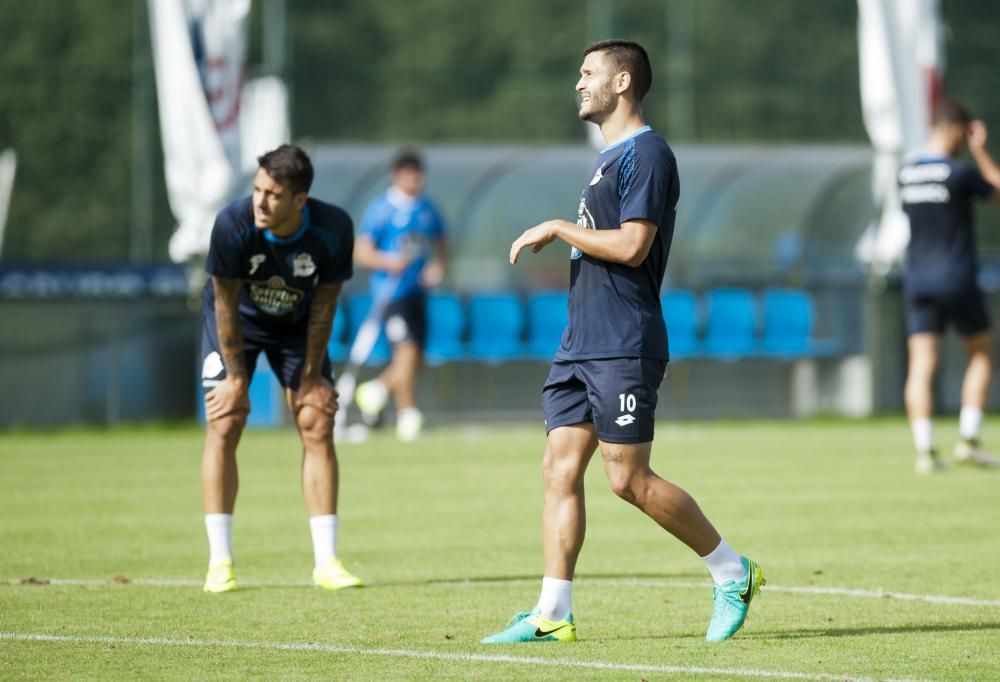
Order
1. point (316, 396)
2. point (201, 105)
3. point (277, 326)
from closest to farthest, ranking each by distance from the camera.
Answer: point (316, 396) → point (277, 326) → point (201, 105)

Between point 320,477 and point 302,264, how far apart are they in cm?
97

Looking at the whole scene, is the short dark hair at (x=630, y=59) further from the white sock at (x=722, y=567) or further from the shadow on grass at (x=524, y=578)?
the shadow on grass at (x=524, y=578)

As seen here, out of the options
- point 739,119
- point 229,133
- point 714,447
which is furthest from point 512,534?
point 739,119

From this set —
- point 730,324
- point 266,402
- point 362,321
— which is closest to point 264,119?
point 362,321

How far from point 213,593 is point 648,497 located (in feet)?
7.59

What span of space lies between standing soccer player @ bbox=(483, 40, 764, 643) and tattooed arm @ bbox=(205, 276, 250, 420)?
199cm

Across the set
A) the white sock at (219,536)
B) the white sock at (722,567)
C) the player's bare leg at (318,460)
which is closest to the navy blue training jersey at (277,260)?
the player's bare leg at (318,460)

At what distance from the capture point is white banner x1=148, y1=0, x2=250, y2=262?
1970cm

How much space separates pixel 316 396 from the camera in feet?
28.8

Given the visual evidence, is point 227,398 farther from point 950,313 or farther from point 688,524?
point 950,313

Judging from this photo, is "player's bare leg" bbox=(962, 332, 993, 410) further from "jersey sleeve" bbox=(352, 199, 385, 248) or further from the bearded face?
the bearded face

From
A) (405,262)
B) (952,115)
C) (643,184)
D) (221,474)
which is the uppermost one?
(952,115)

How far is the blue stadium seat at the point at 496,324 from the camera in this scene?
21.9 metres

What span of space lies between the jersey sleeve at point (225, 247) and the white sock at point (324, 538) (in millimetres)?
1177
